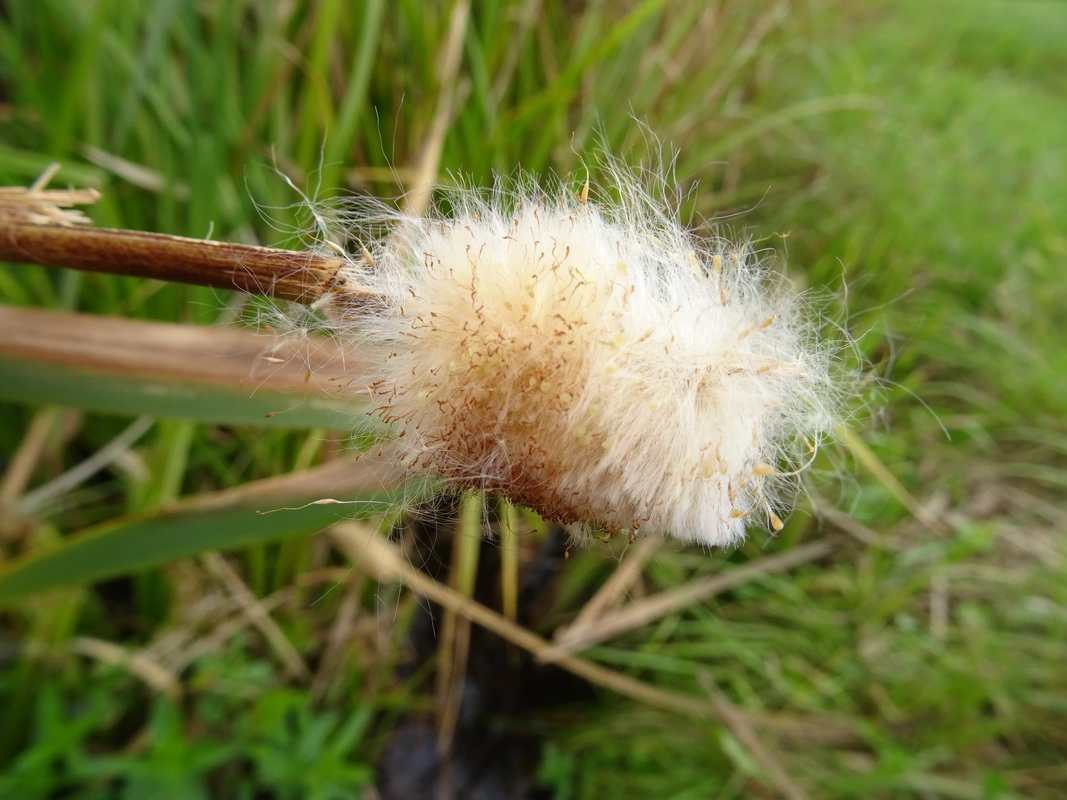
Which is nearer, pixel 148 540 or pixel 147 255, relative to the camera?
pixel 147 255

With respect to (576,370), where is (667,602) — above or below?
below

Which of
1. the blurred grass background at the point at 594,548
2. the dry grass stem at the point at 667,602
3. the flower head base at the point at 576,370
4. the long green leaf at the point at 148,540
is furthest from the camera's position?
the dry grass stem at the point at 667,602

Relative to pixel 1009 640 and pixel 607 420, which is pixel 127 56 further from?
pixel 1009 640

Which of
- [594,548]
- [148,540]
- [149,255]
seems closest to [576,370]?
[149,255]

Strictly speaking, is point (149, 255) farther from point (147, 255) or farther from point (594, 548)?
point (594, 548)


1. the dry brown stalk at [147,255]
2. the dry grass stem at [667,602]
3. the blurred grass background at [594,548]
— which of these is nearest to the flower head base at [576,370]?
the dry brown stalk at [147,255]

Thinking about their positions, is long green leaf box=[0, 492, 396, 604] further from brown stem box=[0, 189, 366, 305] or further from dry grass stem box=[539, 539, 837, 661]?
dry grass stem box=[539, 539, 837, 661]

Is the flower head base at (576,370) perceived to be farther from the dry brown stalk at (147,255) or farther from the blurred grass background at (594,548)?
the blurred grass background at (594,548)
